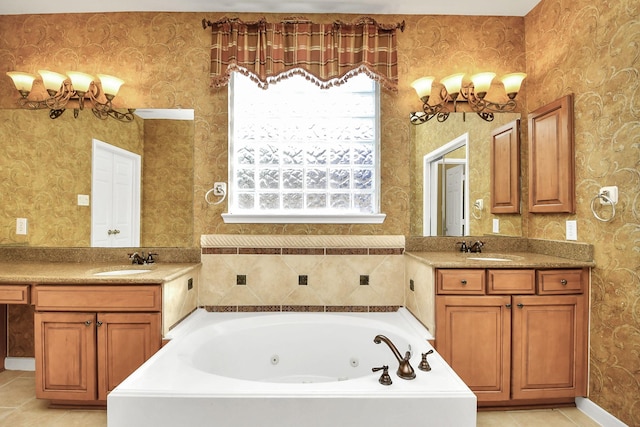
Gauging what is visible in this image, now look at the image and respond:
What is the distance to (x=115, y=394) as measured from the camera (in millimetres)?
1232

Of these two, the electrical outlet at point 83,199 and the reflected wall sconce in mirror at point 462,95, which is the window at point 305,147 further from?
the electrical outlet at point 83,199

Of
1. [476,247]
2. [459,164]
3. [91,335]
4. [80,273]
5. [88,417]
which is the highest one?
[459,164]

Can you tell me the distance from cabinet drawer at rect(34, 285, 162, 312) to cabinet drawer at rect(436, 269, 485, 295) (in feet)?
5.36

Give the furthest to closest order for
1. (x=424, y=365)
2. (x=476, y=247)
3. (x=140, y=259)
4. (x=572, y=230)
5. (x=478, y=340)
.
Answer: (x=476, y=247), (x=140, y=259), (x=572, y=230), (x=478, y=340), (x=424, y=365)

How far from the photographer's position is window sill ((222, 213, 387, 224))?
238 cm

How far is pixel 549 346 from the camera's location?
1.96 meters

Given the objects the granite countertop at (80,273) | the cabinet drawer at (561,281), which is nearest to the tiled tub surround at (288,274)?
the granite countertop at (80,273)

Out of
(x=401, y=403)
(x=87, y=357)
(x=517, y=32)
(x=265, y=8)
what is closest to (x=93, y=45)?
(x=265, y=8)

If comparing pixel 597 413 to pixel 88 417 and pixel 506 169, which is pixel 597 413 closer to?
pixel 506 169

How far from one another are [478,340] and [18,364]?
3.26 metres

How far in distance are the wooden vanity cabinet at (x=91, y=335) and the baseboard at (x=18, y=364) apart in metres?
0.84

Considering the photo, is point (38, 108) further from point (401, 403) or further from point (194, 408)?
point (401, 403)

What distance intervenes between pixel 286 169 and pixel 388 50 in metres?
1.15

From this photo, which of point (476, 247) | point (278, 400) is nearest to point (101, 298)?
point (278, 400)
